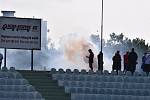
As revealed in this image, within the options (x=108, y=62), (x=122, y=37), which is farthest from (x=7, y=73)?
(x=122, y=37)

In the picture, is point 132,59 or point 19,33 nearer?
point 132,59

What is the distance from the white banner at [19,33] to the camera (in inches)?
1820

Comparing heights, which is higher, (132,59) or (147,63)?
(132,59)

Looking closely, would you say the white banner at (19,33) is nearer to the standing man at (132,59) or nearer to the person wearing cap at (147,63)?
the standing man at (132,59)

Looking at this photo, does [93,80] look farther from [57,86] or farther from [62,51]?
[62,51]

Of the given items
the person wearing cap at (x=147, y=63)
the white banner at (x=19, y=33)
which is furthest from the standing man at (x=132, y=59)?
the white banner at (x=19, y=33)

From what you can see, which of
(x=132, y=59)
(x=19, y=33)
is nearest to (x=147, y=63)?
(x=132, y=59)

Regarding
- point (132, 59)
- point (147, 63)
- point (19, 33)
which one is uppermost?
point (19, 33)

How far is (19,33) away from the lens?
46625mm

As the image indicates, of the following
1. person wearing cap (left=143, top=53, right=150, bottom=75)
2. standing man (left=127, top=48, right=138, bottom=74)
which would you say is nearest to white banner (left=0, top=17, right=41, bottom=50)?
standing man (left=127, top=48, right=138, bottom=74)

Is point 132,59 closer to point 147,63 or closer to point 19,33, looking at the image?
point 147,63

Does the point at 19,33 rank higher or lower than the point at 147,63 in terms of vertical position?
higher

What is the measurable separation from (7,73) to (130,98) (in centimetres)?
512

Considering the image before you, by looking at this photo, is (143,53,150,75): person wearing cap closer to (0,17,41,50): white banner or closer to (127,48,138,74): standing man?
(127,48,138,74): standing man
